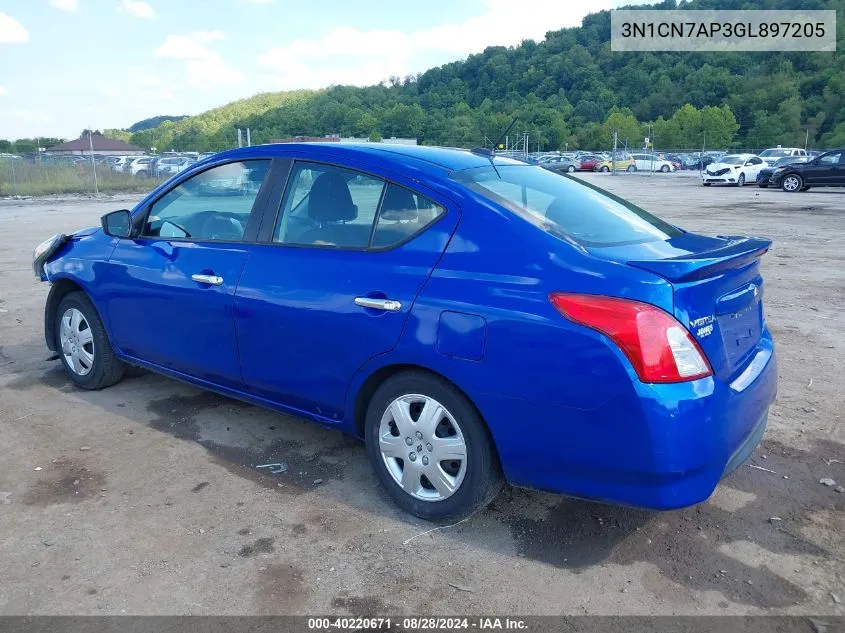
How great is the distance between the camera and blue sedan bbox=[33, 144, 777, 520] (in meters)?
2.59

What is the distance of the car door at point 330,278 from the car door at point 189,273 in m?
0.18

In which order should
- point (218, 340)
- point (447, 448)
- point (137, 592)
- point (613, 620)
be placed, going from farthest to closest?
point (218, 340) < point (447, 448) < point (137, 592) < point (613, 620)

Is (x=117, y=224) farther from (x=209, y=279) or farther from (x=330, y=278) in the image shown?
(x=330, y=278)

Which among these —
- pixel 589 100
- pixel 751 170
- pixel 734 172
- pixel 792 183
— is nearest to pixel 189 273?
pixel 792 183

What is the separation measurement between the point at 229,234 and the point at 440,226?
1.42 m

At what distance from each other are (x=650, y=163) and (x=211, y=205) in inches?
2187

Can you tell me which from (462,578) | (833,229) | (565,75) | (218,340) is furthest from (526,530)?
(565,75)

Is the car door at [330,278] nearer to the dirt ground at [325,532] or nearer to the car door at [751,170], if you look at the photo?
the dirt ground at [325,532]

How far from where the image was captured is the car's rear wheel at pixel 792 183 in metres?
27.4

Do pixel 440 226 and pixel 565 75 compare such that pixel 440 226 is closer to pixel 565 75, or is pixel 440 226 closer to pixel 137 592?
pixel 137 592

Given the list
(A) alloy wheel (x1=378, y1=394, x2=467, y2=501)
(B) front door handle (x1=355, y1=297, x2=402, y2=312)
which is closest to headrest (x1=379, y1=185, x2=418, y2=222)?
(B) front door handle (x1=355, y1=297, x2=402, y2=312)

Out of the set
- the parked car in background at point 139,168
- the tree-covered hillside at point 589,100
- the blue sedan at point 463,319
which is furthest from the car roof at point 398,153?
the tree-covered hillside at point 589,100

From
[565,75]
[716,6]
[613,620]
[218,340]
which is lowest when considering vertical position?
[613,620]

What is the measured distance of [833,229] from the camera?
14.7 metres
